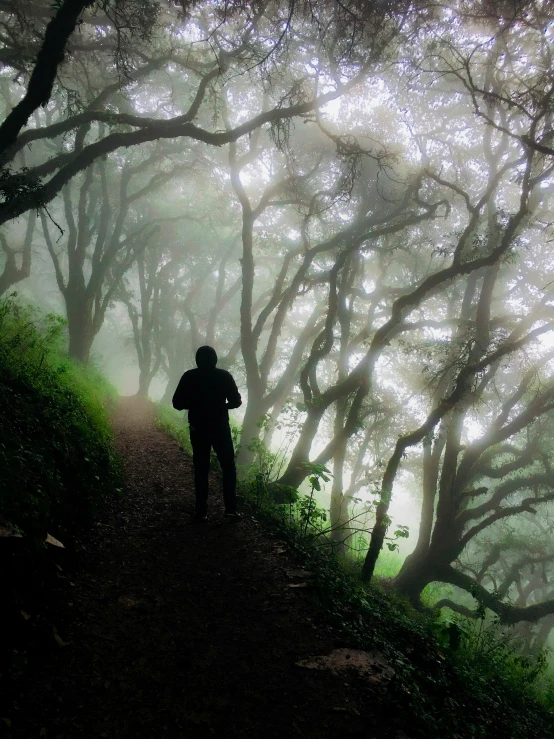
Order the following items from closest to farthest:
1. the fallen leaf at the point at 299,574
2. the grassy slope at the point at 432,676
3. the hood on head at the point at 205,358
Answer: the grassy slope at the point at 432,676
the fallen leaf at the point at 299,574
the hood on head at the point at 205,358

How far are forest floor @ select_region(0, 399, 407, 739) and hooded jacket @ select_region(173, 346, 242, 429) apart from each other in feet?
4.54

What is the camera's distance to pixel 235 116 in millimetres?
16250

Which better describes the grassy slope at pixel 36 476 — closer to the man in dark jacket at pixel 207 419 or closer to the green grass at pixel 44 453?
the green grass at pixel 44 453

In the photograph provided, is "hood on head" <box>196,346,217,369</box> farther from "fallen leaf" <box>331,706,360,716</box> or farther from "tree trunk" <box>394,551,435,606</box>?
"tree trunk" <box>394,551,435,606</box>

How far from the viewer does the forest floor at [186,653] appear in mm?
2189

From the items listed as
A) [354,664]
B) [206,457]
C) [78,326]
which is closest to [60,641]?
[354,664]

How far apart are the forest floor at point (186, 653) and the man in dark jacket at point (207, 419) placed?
0.70 m

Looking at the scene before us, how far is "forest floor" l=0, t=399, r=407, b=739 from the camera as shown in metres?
2.19

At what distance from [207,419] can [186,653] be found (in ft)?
9.25

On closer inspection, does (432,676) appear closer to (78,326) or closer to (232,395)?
(232,395)

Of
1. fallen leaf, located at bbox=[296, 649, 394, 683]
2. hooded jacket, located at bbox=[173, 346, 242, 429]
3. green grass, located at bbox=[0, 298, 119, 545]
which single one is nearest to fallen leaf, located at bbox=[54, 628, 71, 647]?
green grass, located at bbox=[0, 298, 119, 545]

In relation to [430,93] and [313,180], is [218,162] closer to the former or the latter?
[313,180]

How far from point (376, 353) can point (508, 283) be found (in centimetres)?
1198

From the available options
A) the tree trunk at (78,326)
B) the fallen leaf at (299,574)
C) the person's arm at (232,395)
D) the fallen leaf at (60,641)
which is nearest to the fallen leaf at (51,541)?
the fallen leaf at (60,641)
